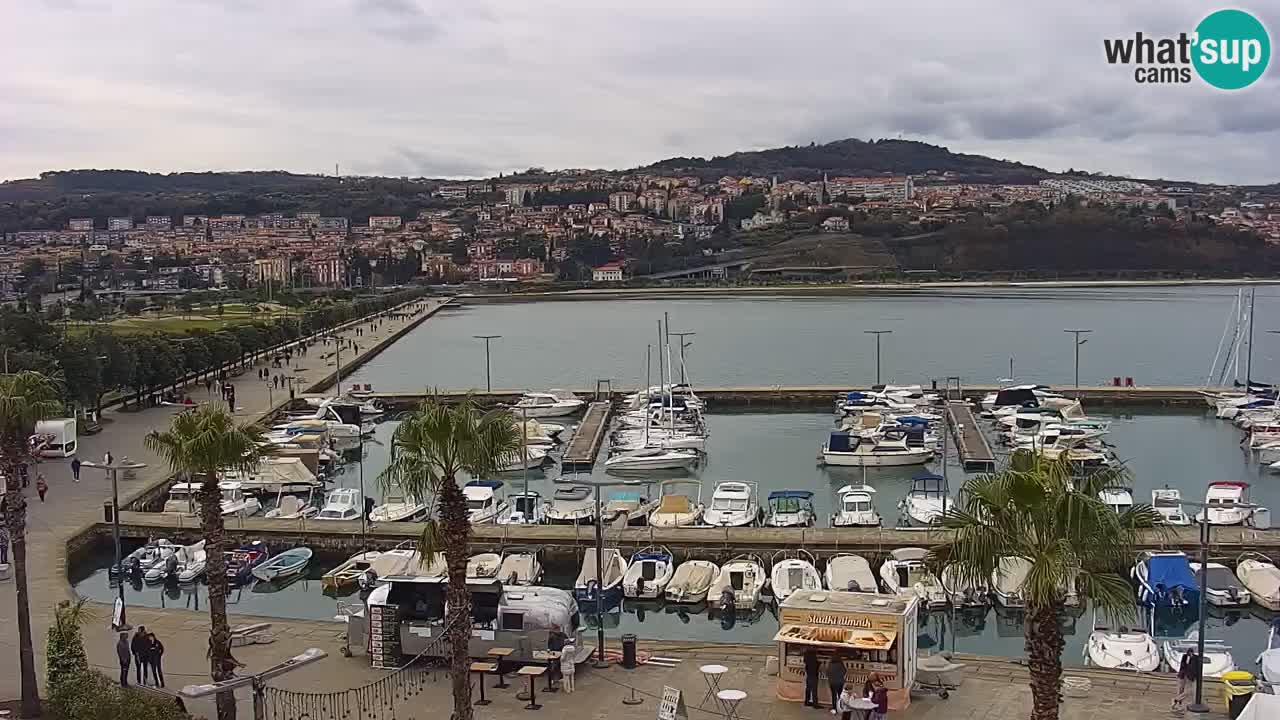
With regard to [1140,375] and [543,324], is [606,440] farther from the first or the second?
[543,324]

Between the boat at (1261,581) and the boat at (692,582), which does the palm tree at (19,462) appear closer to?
the boat at (692,582)

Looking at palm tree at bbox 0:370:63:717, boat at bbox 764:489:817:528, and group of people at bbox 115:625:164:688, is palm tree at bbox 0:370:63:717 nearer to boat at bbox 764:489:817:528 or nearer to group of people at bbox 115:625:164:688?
group of people at bbox 115:625:164:688

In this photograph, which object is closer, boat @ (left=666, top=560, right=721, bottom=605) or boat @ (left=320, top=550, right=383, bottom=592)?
boat @ (left=666, top=560, right=721, bottom=605)

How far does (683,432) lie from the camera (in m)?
32.2

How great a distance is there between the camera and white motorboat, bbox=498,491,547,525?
2139cm

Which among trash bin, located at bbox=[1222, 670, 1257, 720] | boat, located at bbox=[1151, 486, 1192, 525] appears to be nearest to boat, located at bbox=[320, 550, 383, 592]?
trash bin, located at bbox=[1222, 670, 1257, 720]

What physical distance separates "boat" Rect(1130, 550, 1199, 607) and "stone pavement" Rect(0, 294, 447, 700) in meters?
12.1

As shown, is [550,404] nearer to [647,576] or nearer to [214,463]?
[647,576]

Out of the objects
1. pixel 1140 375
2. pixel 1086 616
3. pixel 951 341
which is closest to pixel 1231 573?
pixel 1086 616

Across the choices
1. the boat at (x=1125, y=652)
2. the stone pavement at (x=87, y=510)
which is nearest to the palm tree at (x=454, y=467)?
the stone pavement at (x=87, y=510)

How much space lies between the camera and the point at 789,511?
2189 centimetres

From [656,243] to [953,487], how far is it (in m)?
135

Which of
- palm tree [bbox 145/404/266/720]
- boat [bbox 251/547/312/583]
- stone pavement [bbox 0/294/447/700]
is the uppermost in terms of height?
palm tree [bbox 145/404/266/720]

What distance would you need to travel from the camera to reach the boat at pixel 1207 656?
12.3 meters
